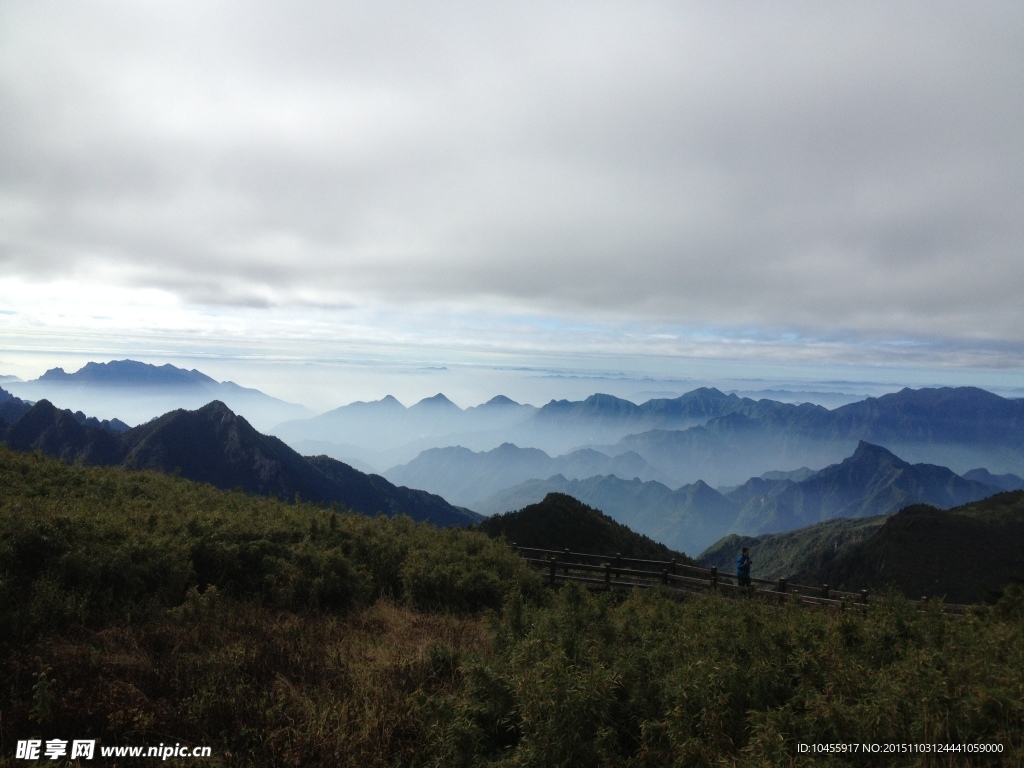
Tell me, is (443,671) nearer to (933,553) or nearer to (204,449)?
(933,553)

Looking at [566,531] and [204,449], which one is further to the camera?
[204,449]

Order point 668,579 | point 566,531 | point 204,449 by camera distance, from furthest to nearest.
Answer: point 204,449
point 566,531
point 668,579

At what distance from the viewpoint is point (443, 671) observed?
26.9 ft

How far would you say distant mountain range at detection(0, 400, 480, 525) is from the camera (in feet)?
420

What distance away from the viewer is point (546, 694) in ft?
19.5

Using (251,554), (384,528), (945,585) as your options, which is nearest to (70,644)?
(251,554)

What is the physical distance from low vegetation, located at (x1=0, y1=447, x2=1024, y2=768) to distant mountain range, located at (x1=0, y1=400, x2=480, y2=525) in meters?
117

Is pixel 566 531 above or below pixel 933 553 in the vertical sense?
above

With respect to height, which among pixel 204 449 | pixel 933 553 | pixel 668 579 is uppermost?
pixel 668 579

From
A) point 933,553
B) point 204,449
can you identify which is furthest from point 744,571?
point 204,449

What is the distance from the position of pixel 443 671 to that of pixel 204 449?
6019 inches

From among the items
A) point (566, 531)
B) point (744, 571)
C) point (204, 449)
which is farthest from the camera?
point (204, 449)

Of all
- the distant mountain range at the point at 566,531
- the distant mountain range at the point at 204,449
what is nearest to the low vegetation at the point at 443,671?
the distant mountain range at the point at 566,531

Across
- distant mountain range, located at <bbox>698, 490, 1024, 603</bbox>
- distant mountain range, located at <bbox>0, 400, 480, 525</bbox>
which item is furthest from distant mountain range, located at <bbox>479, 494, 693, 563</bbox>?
distant mountain range, located at <bbox>0, 400, 480, 525</bbox>
